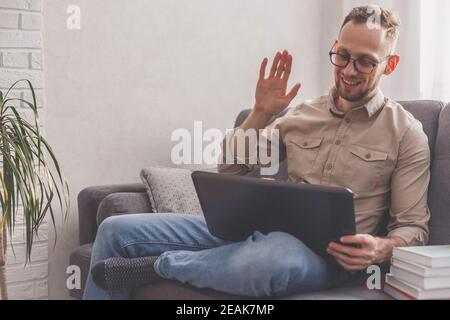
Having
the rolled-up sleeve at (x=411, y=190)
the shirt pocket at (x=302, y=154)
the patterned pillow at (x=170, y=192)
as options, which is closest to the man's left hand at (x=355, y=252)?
the rolled-up sleeve at (x=411, y=190)

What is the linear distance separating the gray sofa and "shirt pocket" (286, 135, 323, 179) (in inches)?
9.5

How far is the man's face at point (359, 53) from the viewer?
1.65 metres

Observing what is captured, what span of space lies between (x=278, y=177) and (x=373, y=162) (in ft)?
1.56

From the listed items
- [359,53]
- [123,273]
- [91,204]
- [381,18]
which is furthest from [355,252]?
[91,204]

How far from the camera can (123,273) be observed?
1392mm

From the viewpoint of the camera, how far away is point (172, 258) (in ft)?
4.59

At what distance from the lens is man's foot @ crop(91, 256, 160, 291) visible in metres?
1.37

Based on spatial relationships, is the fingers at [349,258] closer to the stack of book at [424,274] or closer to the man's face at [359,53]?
the stack of book at [424,274]

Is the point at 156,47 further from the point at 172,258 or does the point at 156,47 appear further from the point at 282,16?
the point at 172,258

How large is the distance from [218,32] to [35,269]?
127 cm

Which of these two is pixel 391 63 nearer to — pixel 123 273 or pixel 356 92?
pixel 356 92

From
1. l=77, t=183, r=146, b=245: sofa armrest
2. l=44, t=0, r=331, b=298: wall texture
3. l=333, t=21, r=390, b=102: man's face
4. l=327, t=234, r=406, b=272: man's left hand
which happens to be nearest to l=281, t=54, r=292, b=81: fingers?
l=333, t=21, r=390, b=102: man's face

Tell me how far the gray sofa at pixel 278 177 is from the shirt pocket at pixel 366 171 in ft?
0.54
